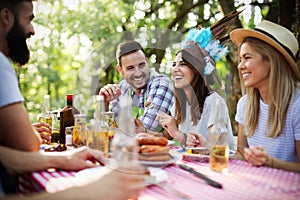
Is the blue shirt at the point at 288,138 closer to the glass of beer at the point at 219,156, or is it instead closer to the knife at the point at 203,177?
the glass of beer at the point at 219,156

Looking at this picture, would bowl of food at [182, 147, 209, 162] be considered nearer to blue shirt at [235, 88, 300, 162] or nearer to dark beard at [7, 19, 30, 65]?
blue shirt at [235, 88, 300, 162]

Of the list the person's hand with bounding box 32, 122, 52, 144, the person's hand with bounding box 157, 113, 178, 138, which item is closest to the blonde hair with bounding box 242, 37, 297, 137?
the person's hand with bounding box 157, 113, 178, 138

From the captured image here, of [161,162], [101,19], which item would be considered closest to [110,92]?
[161,162]

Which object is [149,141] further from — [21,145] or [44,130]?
[44,130]

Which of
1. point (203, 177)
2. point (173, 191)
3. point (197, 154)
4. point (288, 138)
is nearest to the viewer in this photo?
point (173, 191)

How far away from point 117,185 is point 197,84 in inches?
58.9

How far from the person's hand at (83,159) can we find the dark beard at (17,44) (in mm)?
431

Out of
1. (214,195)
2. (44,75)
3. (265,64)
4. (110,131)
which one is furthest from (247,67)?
(44,75)

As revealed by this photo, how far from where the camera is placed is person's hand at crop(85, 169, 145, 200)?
78cm

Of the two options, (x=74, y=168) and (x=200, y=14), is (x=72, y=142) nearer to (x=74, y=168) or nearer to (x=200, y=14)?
(x=74, y=168)

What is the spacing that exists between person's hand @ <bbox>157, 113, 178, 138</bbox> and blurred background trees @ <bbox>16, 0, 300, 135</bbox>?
269 mm

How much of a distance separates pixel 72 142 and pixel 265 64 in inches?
38.1

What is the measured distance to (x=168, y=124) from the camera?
1953mm

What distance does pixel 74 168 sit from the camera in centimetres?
130
